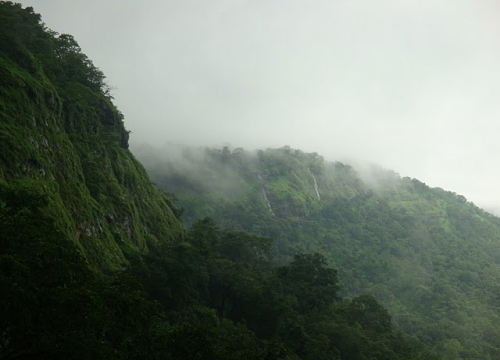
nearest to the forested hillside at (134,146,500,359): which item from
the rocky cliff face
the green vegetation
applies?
the green vegetation

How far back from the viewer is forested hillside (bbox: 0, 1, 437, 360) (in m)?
19.3

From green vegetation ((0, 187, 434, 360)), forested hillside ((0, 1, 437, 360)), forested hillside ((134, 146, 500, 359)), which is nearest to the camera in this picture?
green vegetation ((0, 187, 434, 360))

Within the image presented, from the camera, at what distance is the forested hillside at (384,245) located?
325 ft

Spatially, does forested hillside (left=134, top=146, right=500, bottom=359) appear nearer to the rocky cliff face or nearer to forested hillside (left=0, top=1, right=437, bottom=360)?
forested hillside (left=0, top=1, right=437, bottom=360)

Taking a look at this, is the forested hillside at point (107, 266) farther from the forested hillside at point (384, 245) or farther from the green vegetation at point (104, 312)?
the forested hillside at point (384, 245)

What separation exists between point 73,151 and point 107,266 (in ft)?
59.0

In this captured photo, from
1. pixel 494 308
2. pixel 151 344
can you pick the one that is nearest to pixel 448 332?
pixel 494 308

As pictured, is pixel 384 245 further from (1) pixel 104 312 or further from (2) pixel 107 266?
(1) pixel 104 312

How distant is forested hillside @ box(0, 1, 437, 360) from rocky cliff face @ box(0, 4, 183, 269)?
8.2 inches

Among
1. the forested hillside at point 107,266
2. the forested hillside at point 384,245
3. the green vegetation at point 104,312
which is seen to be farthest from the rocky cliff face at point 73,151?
the forested hillside at point 384,245

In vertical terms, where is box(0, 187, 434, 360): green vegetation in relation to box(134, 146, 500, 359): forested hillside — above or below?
below

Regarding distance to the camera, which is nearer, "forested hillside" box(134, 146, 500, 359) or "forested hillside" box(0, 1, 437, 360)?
"forested hillside" box(0, 1, 437, 360)

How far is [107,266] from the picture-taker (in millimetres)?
47156

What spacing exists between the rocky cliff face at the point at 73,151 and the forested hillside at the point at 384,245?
2391 inches
